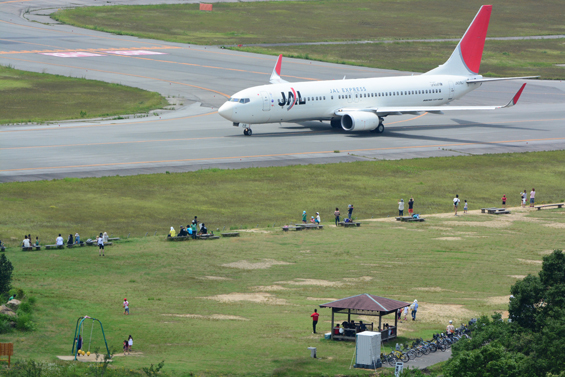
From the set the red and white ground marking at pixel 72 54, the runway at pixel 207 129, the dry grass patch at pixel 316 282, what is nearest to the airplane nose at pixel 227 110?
the runway at pixel 207 129

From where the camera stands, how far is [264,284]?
166 feet

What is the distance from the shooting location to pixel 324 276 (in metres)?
52.6

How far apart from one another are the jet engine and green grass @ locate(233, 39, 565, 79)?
51965 millimetres

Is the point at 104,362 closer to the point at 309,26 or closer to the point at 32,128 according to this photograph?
the point at 32,128

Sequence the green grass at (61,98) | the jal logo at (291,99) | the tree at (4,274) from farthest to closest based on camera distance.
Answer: the green grass at (61,98) → the jal logo at (291,99) → the tree at (4,274)

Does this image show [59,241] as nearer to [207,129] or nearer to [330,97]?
[207,129]

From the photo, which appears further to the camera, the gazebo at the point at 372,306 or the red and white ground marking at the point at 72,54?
the red and white ground marking at the point at 72,54

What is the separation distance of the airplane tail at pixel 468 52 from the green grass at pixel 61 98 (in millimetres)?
39736

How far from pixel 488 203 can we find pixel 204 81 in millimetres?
69204

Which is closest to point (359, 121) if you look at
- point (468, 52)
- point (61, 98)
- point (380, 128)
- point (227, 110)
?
point (380, 128)

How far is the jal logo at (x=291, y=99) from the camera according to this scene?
309ft

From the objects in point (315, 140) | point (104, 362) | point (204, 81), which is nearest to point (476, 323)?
point (104, 362)

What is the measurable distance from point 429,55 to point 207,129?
258ft

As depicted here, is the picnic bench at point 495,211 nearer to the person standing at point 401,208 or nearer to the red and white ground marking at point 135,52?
the person standing at point 401,208
